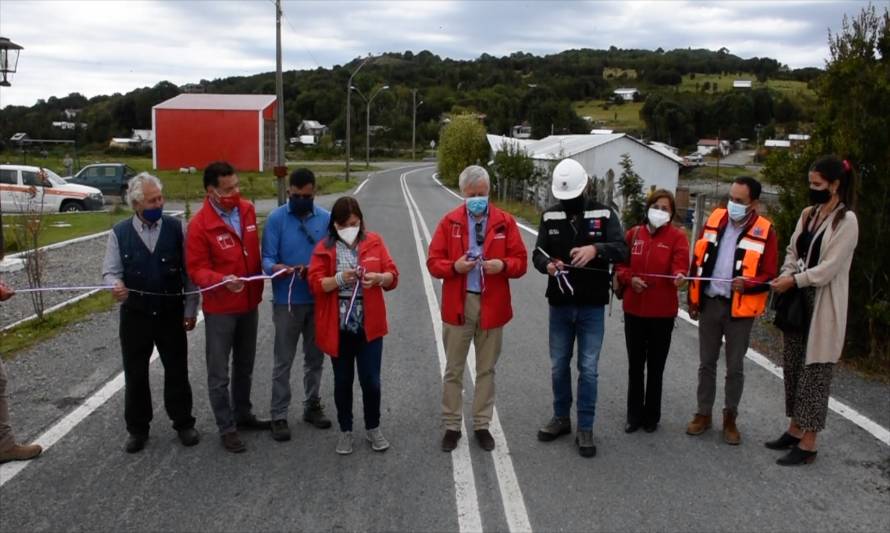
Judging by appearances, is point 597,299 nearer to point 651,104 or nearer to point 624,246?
point 624,246

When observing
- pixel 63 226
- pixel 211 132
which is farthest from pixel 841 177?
pixel 211 132

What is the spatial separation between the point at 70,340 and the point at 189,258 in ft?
12.6

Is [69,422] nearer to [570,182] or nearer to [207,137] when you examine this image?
[570,182]

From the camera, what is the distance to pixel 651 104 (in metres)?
90.9

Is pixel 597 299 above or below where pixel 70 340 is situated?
above

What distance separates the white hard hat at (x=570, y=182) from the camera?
531 cm

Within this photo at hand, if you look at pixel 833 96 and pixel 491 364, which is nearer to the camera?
pixel 491 364

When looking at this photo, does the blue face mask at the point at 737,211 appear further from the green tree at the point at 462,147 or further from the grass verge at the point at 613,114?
the grass verge at the point at 613,114

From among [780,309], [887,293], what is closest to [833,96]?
[887,293]

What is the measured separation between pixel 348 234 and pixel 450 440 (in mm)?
1629

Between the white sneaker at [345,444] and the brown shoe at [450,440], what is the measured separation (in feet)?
2.17

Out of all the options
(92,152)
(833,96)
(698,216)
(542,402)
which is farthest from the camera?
(92,152)

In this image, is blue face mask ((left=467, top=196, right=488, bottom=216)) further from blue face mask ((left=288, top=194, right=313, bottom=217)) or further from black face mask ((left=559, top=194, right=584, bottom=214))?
blue face mask ((left=288, top=194, right=313, bottom=217))

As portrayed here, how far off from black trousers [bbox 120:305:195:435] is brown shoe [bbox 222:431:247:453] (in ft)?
1.06
